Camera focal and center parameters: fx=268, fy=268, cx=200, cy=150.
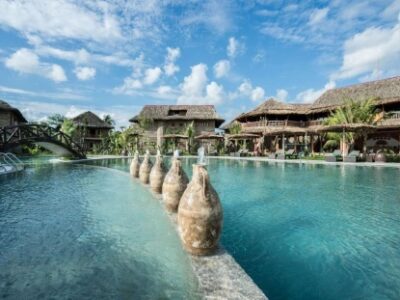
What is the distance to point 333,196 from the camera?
8.76 m

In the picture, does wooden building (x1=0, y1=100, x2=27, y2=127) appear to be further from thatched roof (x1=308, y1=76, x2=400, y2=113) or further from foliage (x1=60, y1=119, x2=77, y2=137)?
thatched roof (x1=308, y1=76, x2=400, y2=113)

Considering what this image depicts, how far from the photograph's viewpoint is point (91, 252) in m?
4.21

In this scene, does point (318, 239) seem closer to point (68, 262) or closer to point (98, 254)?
point (98, 254)

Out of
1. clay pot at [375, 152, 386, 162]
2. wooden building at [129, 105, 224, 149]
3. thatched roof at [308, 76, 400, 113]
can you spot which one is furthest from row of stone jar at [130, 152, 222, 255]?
wooden building at [129, 105, 224, 149]

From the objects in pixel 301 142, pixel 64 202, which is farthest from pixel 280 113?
pixel 64 202

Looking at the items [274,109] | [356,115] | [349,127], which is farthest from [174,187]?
[274,109]

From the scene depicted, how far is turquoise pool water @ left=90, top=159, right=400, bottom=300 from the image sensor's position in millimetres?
3367

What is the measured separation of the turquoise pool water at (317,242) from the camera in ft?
11.0

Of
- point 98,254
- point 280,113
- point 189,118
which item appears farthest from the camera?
point 189,118

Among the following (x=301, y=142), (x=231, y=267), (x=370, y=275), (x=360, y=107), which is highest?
(x=360, y=107)

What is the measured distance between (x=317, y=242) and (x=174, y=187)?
296 centimetres

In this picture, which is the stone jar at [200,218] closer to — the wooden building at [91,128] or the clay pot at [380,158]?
the clay pot at [380,158]

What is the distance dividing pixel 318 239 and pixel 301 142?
103 ft

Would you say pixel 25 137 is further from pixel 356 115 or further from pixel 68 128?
pixel 356 115
